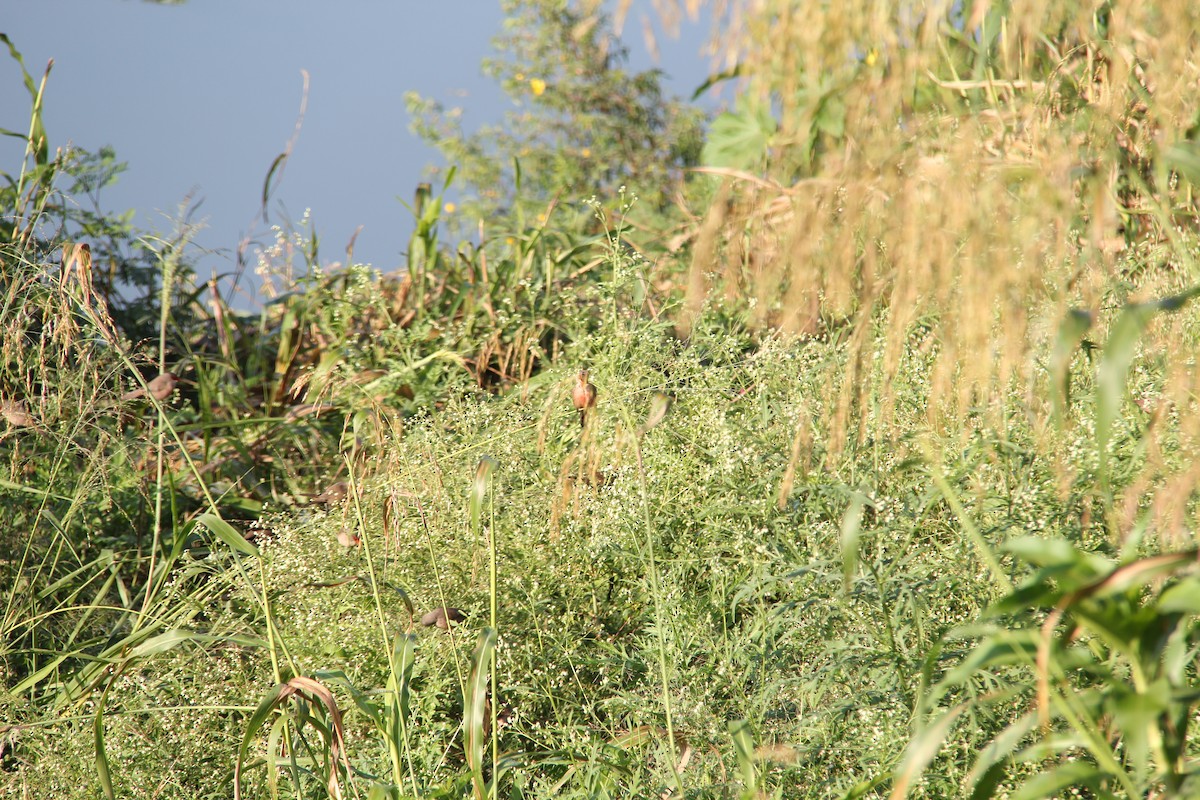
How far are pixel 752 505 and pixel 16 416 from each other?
174cm

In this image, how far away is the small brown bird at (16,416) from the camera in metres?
2.42

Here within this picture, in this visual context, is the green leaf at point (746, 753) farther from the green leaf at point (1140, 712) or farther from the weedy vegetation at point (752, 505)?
the green leaf at point (1140, 712)

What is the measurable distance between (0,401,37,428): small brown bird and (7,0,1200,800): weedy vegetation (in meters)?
0.02

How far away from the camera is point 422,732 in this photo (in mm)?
2148

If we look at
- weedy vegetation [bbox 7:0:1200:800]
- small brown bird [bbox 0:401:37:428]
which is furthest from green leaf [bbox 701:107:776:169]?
small brown bird [bbox 0:401:37:428]

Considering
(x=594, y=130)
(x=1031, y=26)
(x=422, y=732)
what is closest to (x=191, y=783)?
(x=422, y=732)

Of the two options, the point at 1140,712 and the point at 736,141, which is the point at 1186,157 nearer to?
the point at 1140,712

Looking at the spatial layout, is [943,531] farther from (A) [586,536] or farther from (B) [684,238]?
(B) [684,238]

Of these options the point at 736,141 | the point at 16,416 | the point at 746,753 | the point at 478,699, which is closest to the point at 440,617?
the point at 478,699

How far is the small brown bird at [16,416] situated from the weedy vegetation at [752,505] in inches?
0.6

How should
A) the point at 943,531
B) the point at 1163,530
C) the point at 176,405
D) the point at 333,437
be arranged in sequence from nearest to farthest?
the point at 1163,530 < the point at 943,531 < the point at 333,437 < the point at 176,405

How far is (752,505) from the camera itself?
217cm

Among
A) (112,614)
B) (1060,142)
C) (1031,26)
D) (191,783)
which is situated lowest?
(191,783)

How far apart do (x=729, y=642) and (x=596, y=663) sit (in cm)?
32
